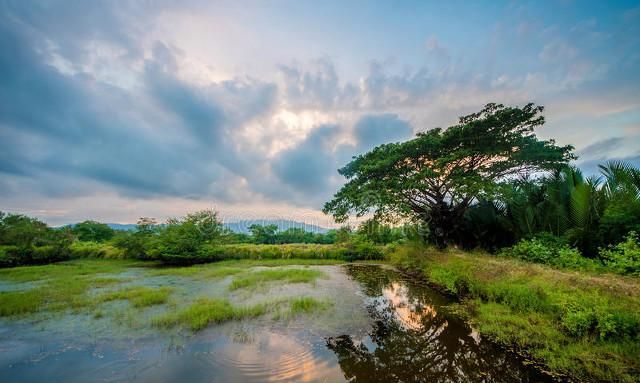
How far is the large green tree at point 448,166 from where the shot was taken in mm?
10727

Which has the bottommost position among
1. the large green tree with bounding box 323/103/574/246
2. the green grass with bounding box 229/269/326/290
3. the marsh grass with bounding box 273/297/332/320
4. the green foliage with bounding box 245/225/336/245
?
the marsh grass with bounding box 273/297/332/320

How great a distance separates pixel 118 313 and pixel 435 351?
825 centimetres

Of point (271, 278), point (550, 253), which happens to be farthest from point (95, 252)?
point (550, 253)

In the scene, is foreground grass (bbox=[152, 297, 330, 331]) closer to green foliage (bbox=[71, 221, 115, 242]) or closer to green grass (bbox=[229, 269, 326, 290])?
green grass (bbox=[229, 269, 326, 290])

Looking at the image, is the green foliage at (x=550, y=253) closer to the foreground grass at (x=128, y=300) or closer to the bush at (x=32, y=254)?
the foreground grass at (x=128, y=300)

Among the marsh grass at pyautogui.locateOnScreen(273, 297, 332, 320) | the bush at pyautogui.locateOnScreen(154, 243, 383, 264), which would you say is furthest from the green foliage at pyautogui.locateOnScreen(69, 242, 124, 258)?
the marsh grass at pyautogui.locateOnScreen(273, 297, 332, 320)

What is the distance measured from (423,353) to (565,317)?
2819 millimetres

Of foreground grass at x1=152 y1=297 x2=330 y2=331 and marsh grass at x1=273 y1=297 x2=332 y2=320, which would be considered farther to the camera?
marsh grass at x1=273 y1=297 x2=332 y2=320

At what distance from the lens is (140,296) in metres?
8.40

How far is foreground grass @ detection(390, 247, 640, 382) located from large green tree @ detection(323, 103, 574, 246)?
5051mm

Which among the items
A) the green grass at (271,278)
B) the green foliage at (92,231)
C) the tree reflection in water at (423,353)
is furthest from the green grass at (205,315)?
the green foliage at (92,231)

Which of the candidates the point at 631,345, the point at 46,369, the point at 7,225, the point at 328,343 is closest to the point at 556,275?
the point at 631,345

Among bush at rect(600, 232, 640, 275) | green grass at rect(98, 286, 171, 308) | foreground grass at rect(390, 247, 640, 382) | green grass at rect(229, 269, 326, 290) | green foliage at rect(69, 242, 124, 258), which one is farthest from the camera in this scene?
green foliage at rect(69, 242, 124, 258)

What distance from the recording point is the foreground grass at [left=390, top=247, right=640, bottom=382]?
370 cm
